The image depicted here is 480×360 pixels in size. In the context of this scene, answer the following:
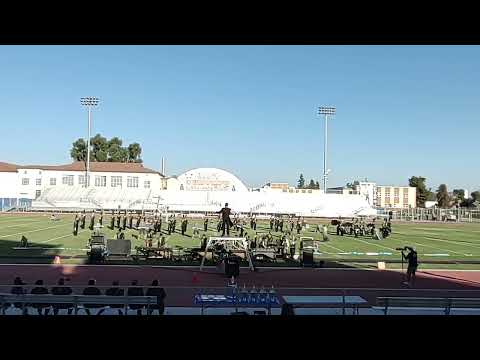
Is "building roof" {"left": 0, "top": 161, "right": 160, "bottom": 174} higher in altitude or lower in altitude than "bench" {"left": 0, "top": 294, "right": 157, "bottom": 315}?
higher

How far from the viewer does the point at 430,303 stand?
364 inches

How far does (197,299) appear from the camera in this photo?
35.2 ft

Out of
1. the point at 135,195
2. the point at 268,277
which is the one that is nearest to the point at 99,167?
the point at 135,195

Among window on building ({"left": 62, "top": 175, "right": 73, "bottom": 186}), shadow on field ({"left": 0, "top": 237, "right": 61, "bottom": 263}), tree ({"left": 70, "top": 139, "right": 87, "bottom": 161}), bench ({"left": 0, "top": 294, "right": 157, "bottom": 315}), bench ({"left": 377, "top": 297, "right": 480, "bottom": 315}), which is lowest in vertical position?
shadow on field ({"left": 0, "top": 237, "right": 61, "bottom": 263})

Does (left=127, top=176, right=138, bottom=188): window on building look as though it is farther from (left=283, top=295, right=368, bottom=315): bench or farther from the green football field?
(left=283, top=295, right=368, bottom=315): bench

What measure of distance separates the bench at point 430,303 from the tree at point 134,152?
93.3m

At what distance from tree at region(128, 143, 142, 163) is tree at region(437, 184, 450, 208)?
59406mm

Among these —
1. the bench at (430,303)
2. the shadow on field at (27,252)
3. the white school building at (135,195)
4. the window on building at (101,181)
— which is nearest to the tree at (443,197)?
the white school building at (135,195)

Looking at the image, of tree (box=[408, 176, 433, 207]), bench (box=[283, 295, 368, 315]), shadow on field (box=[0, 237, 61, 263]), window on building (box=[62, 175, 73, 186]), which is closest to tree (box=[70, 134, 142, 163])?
window on building (box=[62, 175, 73, 186])

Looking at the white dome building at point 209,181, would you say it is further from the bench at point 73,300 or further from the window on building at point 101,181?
the bench at point 73,300

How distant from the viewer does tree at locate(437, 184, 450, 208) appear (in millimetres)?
103875

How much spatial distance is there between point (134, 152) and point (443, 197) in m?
60.9
